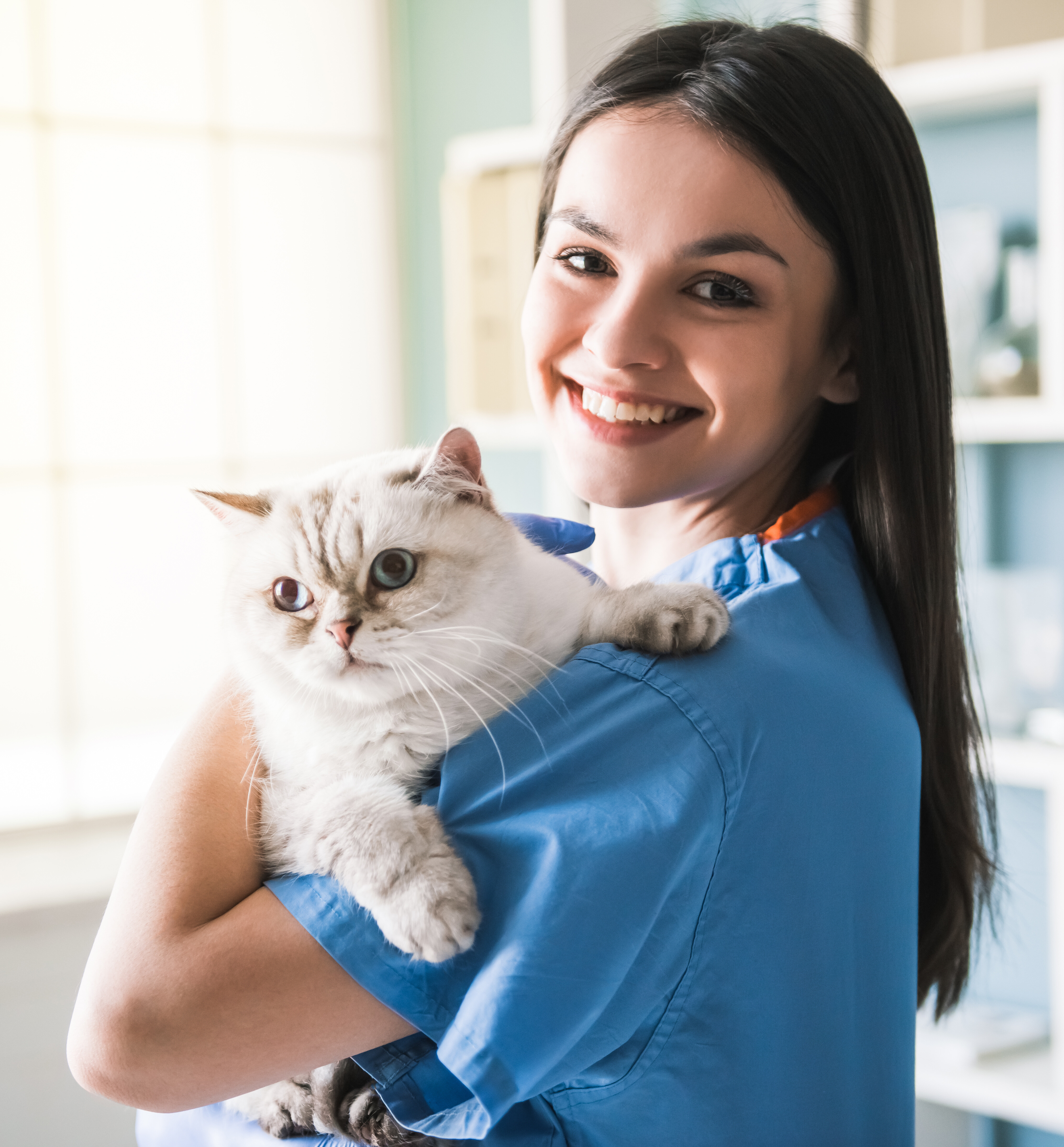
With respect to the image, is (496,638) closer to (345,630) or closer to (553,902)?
(345,630)

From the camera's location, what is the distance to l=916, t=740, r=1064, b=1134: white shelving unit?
6.41 feet

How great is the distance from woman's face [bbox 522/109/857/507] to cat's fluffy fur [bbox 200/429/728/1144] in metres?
0.17

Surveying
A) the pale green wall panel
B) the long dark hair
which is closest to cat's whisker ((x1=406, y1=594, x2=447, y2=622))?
the long dark hair

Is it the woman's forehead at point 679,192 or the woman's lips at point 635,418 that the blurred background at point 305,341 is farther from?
the woman's lips at point 635,418

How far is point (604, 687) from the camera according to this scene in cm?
91

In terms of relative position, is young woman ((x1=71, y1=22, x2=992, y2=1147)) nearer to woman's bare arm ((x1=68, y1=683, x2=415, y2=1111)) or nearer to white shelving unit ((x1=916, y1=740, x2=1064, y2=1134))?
woman's bare arm ((x1=68, y1=683, x2=415, y2=1111))

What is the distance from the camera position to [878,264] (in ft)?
3.69

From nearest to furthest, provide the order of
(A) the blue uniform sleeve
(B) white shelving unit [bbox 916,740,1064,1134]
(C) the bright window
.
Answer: (A) the blue uniform sleeve, (B) white shelving unit [bbox 916,740,1064,1134], (C) the bright window

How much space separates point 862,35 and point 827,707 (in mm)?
1660

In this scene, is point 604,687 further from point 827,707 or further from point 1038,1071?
point 1038,1071

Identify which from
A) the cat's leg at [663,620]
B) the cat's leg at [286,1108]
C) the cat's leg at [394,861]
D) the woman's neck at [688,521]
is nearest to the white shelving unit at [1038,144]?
the woman's neck at [688,521]

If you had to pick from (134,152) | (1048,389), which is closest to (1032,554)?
(1048,389)

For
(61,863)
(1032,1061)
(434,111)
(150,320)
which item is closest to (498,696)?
(1032,1061)

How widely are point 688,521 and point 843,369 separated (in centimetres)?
25
